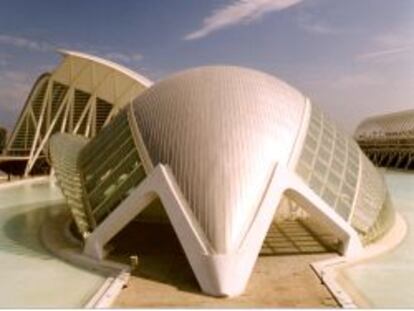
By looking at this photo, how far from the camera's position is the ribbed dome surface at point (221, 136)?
1358cm

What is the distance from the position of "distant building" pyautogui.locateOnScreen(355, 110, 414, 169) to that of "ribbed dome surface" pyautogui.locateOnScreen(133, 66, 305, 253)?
42.3m

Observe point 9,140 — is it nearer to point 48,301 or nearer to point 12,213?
point 12,213

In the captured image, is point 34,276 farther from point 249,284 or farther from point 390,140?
point 390,140

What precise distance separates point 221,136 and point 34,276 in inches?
224

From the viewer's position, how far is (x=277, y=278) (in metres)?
13.6

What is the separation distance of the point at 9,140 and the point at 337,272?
4158cm

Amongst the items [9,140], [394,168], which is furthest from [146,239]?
[394,168]

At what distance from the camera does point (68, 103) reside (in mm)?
45906

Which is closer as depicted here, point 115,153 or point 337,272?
point 337,272

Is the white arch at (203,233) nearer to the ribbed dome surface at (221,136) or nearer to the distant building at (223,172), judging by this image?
the distant building at (223,172)

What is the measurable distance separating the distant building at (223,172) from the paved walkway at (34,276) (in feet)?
3.98

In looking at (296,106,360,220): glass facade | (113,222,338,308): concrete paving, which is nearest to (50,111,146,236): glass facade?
(113,222,338,308): concrete paving

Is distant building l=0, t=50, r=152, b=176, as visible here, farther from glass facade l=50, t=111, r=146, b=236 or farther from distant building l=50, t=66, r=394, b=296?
distant building l=50, t=66, r=394, b=296

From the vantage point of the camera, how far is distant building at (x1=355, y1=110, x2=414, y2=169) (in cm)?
5909
